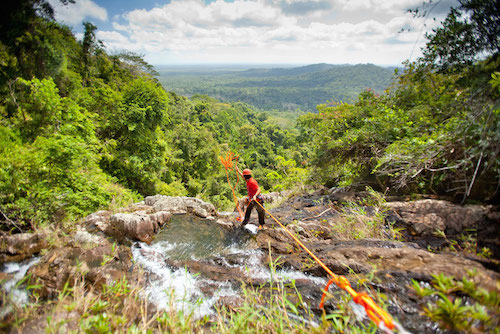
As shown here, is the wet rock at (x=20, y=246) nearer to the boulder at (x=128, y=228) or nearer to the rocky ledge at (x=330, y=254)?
the rocky ledge at (x=330, y=254)

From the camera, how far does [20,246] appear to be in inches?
162

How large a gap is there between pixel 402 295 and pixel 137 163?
554 inches

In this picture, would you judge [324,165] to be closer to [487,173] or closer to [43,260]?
[487,173]

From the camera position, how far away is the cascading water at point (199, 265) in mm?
3371

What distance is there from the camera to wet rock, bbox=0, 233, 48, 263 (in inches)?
157

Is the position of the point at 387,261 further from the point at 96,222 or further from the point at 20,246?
the point at 96,222

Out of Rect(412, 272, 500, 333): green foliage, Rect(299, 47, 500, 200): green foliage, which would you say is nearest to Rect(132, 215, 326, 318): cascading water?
Rect(412, 272, 500, 333): green foliage

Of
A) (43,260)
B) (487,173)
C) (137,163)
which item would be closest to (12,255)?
(43,260)

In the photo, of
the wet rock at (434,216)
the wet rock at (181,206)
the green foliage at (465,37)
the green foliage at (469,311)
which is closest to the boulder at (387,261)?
the green foliage at (469,311)

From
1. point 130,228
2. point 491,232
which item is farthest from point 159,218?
point 491,232

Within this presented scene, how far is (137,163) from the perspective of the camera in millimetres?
13273

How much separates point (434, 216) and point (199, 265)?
4655mm

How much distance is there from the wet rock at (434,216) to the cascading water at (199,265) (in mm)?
2158

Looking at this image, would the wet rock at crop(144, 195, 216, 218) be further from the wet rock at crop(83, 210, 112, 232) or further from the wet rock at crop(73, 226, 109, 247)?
the wet rock at crop(73, 226, 109, 247)
